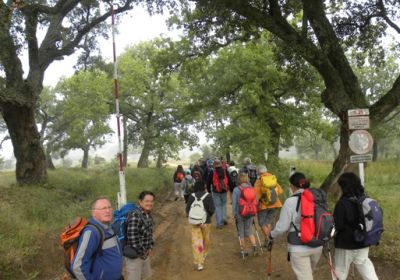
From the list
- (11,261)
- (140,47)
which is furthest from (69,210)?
(140,47)

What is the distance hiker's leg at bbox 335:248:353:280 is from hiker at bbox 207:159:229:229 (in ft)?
22.2

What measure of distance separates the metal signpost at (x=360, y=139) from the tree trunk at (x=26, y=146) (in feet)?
38.7

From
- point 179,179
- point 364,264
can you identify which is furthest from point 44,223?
point 179,179

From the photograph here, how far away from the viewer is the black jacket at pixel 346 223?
5.59m

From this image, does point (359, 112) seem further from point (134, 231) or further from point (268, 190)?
point (134, 231)

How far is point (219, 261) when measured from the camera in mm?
9320

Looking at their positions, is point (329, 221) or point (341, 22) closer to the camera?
point (329, 221)

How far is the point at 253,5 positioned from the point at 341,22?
3.39 metres

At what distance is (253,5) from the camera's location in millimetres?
12227

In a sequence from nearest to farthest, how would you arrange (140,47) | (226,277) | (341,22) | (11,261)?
(11,261), (226,277), (341,22), (140,47)

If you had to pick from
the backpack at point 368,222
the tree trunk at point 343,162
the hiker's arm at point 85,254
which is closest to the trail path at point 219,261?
the backpack at point 368,222

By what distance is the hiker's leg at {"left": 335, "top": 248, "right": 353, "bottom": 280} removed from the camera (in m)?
5.84

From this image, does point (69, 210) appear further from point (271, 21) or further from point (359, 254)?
point (359, 254)

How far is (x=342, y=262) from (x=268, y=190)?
12.2 ft
